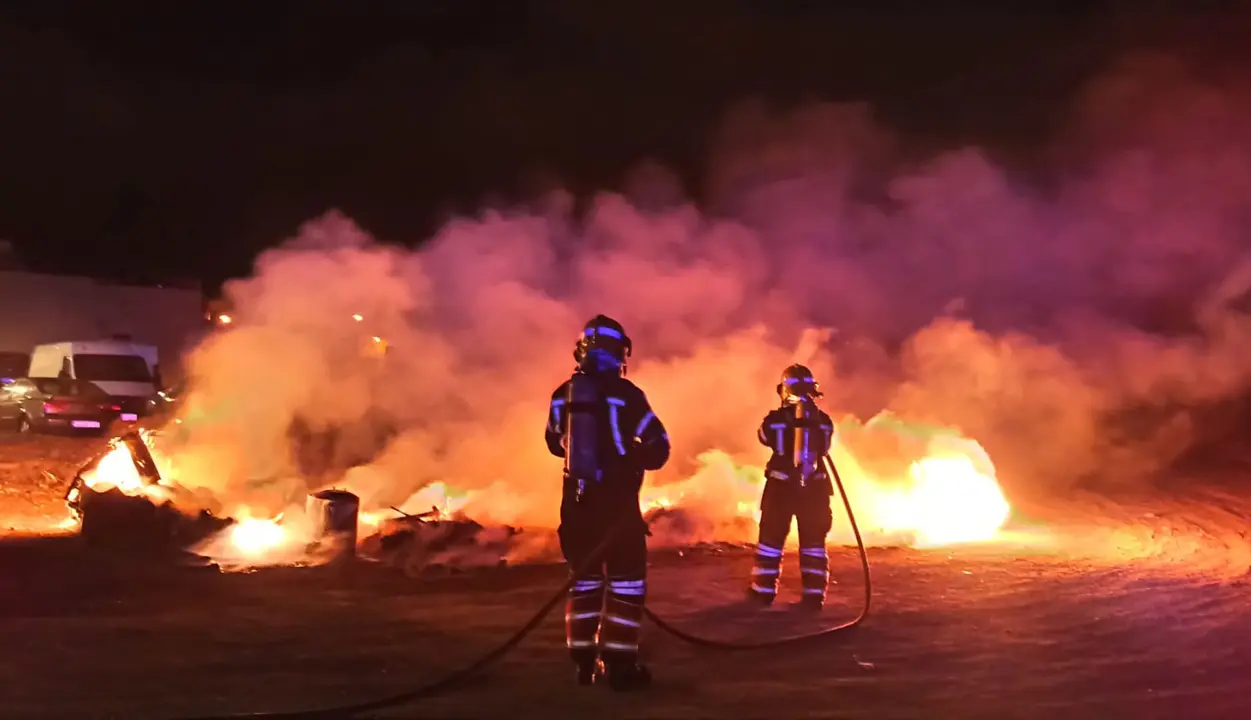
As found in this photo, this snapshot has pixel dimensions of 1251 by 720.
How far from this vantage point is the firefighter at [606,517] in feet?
18.5

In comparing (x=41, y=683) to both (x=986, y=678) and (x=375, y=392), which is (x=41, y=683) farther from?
(x=375, y=392)

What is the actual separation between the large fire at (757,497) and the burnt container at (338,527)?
739mm

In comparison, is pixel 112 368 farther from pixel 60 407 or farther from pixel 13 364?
pixel 13 364

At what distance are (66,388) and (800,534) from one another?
16589mm

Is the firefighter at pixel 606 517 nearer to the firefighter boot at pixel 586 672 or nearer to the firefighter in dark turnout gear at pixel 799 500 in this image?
the firefighter boot at pixel 586 672

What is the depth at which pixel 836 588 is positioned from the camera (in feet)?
28.1

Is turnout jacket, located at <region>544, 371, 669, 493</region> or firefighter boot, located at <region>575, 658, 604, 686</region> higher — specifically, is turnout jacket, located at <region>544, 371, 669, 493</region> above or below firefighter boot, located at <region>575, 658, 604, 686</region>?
above

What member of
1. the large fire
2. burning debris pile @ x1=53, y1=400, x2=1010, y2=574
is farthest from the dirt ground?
the large fire

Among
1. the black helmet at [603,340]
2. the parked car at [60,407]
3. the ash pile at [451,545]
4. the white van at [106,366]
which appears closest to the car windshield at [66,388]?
the parked car at [60,407]

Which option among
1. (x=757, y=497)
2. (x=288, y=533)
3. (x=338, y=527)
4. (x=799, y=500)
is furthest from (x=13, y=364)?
(x=799, y=500)

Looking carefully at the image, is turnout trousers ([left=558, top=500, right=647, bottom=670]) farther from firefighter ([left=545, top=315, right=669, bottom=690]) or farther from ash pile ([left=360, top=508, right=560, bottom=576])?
ash pile ([left=360, top=508, right=560, bottom=576])

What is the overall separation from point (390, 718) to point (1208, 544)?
29.4ft

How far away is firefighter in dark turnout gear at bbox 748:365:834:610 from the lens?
25.9 ft

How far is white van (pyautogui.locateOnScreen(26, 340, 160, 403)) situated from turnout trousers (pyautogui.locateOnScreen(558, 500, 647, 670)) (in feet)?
59.6
